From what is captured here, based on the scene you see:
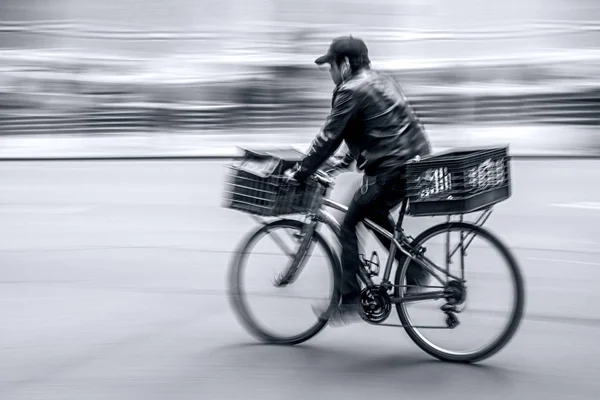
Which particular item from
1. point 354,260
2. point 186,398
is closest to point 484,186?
point 354,260

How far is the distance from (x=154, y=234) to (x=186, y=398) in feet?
15.2

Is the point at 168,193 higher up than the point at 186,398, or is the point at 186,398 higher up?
the point at 168,193

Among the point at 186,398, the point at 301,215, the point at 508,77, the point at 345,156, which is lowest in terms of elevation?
the point at 186,398

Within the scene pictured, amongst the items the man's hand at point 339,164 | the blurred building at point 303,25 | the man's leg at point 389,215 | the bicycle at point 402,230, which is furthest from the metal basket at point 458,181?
the blurred building at point 303,25

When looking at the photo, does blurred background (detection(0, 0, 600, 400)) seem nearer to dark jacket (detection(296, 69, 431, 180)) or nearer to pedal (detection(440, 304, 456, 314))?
pedal (detection(440, 304, 456, 314))

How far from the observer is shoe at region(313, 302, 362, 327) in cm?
509

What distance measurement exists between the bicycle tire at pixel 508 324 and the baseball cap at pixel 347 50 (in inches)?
37.8

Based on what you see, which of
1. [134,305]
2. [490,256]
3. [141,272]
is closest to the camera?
[490,256]

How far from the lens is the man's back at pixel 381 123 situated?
4.88 m

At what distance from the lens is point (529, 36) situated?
59.8 feet

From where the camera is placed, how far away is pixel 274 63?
18.6 metres

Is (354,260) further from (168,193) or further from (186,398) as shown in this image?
(168,193)

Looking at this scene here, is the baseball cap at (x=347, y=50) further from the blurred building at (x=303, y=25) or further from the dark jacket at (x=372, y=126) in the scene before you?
the blurred building at (x=303, y=25)

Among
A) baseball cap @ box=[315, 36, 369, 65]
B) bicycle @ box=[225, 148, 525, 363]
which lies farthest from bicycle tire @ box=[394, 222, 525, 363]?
baseball cap @ box=[315, 36, 369, 65]
